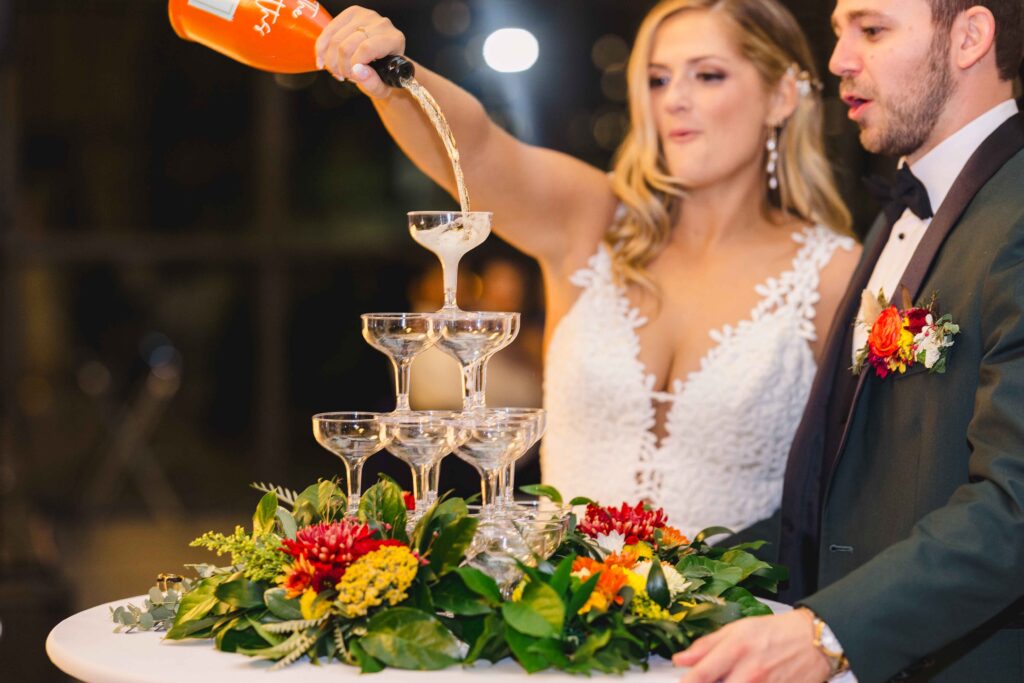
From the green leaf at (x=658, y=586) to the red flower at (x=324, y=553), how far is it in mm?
365

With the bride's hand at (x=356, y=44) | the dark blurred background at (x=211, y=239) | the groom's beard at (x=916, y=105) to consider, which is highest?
the bride's hand at (x=356, y=44)

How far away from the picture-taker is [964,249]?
2340 millimetres

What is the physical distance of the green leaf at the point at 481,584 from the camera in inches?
72.7

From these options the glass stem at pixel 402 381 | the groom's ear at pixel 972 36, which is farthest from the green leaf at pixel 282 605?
the groom's ear at pixel 972 36

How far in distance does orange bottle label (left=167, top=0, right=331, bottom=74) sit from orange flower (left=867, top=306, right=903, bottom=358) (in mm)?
1126

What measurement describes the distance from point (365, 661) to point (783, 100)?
7.02 feet

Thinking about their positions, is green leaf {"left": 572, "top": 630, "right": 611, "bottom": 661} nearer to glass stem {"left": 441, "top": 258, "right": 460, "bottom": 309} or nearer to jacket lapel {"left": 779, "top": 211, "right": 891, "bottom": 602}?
glass stem {"left": 441, "top": 258, "right": 460, "bottom": 309}

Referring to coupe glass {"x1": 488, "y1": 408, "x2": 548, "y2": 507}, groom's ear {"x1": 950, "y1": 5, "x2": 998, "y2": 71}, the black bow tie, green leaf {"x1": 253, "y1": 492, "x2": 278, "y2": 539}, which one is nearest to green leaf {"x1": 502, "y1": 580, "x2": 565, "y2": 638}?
coupe glass {"x1": 488, "y1": 408, "x2": 548, "y2": 507}

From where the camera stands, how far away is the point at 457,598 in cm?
187

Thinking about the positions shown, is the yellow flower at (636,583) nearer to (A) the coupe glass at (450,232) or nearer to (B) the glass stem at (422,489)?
(B) the glass stem at (422,489)

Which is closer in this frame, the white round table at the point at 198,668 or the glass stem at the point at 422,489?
the white round table at the point at 198,668

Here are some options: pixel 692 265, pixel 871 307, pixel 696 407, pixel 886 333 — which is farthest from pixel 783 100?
pixel 886 333

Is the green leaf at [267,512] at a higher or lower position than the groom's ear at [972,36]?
lower

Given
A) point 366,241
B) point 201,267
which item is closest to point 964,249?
point 366,241
